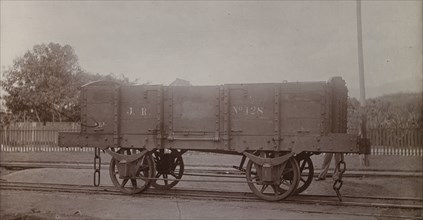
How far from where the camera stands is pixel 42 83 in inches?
1225

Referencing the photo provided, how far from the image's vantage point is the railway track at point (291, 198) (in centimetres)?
730

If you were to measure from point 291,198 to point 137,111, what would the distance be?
3761 mm

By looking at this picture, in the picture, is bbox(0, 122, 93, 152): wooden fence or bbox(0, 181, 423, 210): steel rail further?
bbox(0, 122, 93, 152): wooden fence

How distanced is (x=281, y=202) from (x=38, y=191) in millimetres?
5539

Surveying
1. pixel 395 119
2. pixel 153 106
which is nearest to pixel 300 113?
pixel 153 106

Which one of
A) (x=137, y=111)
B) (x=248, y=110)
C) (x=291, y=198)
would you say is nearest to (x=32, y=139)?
(x=137, y=111)

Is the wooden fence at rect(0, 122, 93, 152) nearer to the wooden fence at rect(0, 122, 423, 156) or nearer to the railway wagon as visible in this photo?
the wooden fence at rect(0, 122, 423, 156)

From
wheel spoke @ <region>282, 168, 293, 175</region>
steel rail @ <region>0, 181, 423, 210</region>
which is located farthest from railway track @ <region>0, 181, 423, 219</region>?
wheel spoke @ <region>282, 168, 293, 175</region>

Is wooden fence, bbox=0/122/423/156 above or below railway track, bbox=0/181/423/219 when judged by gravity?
above

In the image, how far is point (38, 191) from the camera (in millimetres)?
9375

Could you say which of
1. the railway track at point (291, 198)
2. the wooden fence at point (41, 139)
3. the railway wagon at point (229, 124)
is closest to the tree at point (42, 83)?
the wooden fence at point (41, 139)

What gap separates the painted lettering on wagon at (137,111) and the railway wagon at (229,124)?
22 mm

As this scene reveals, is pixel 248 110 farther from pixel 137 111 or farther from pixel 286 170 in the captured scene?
pixel 137 111

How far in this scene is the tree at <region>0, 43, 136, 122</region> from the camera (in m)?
30.5
